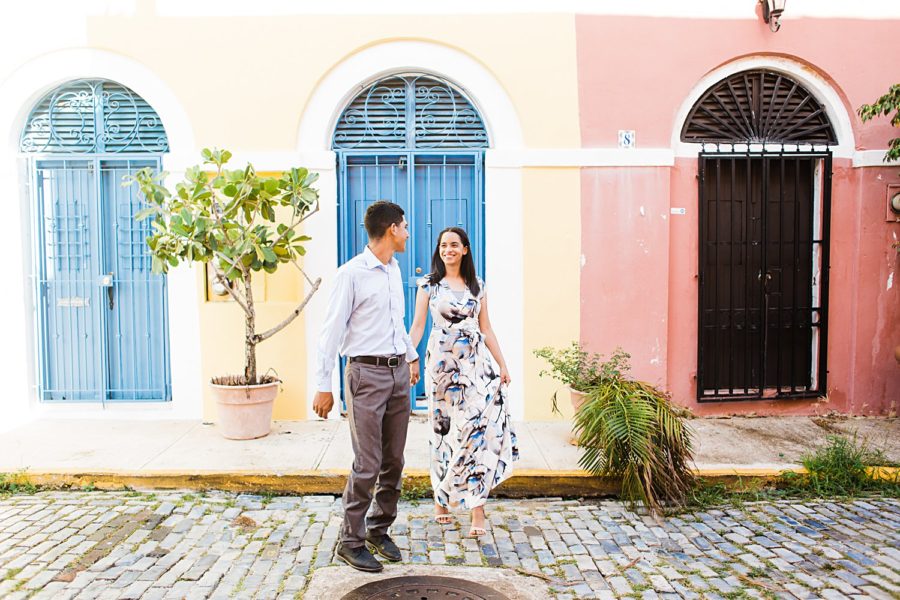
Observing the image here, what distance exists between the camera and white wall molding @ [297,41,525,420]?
669 cm

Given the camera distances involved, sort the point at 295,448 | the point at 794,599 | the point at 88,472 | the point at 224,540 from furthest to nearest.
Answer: the point at 295,448 < the point at 88,472 < the point at 224,540 < the point at 794,599

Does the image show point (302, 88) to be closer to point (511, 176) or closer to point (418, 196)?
point (418, 196)

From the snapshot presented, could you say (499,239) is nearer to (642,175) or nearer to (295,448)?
(642,175)

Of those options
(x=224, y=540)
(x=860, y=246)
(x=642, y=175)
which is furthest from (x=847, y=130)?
(x=224, y=540)

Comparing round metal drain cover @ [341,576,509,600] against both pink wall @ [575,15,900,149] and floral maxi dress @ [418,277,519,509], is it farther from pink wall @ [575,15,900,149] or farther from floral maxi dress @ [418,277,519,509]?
pink wall @ [575,15,900,149]

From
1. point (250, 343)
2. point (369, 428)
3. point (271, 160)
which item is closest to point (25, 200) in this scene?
point (271, 160)

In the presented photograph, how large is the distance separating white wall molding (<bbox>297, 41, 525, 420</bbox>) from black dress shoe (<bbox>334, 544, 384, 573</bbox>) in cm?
285

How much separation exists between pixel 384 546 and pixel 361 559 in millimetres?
235

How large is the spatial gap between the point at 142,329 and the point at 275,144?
2.12 meters

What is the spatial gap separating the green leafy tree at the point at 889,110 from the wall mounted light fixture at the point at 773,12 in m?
1.04

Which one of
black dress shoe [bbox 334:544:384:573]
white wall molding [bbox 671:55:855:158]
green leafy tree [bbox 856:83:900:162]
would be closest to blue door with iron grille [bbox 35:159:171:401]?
black dress shoe [bbox 334:544:384:573]

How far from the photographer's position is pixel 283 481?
5.36 m

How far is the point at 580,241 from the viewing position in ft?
22.3

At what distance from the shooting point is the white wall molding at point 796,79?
22.5 feet
